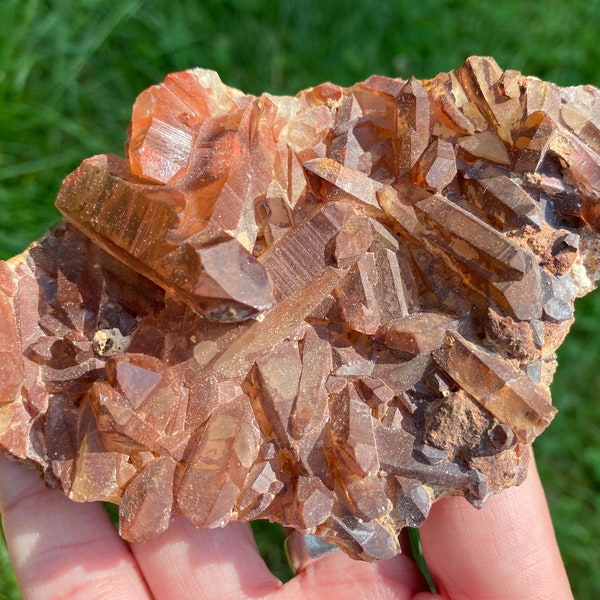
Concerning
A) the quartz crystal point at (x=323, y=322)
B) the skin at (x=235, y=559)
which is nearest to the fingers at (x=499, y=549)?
the skin at (x=235, y=559)

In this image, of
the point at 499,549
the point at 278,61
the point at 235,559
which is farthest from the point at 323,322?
the point at 278,61

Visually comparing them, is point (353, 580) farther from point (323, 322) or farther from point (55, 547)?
point (323, 322)

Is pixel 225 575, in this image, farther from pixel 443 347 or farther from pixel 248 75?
pixel 248 75

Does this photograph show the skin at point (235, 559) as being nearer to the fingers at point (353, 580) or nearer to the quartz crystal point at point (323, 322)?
the fingers at point (353, 580)

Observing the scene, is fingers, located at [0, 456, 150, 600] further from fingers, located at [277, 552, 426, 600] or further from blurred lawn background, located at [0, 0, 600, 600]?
blurred lawn background, located at [0, 0, 600, 600]

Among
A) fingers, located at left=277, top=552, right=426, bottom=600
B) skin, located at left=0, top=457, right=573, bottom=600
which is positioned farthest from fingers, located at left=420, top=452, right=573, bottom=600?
fingers, located at left=277, top=552, right=426, bottom=600

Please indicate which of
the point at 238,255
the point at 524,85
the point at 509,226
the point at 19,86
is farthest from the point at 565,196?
the point at 19,86
